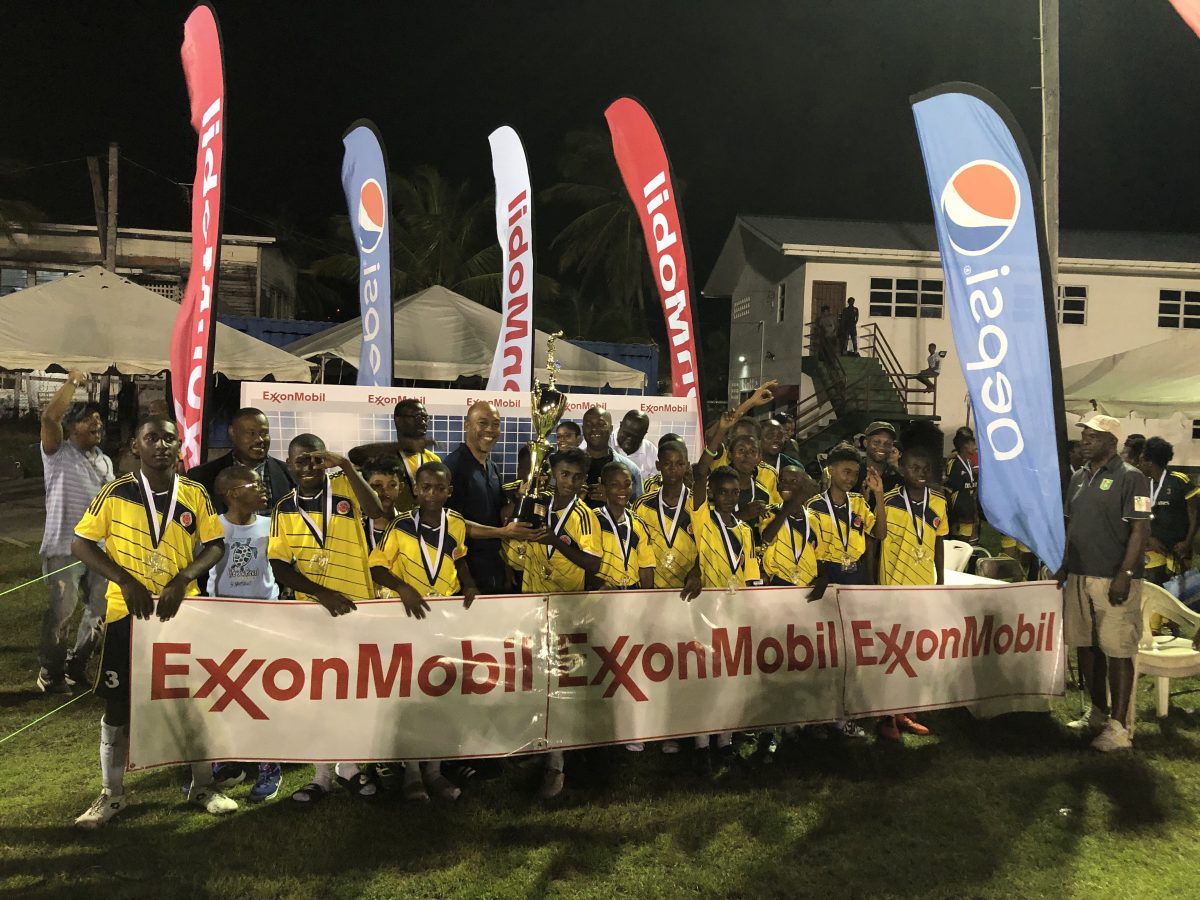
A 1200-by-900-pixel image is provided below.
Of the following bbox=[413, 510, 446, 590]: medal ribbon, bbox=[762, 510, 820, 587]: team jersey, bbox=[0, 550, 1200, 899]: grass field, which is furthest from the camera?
bbox=[762, 510, 820, 587]: team jersey

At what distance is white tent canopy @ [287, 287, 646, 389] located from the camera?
44.8 ft

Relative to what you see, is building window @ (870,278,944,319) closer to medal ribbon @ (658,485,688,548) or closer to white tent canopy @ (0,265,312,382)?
white tent canopy @ (0,265,312,382)

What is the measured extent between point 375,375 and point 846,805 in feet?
20.2

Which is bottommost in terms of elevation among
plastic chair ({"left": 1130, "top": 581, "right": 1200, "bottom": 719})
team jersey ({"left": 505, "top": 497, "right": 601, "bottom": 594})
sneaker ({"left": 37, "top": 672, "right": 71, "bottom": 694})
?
sneaker ({"left": 37, "top": 672, "right": 71, "bottom": 694})

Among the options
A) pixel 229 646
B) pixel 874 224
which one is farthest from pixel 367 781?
pixel 874 224

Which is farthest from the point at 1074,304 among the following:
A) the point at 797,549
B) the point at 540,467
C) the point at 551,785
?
the point at 551,785

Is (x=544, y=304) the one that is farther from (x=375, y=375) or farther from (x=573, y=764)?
(x=573, y=764)

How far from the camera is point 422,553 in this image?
408cm

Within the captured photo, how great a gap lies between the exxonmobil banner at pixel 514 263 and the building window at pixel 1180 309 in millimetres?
22098

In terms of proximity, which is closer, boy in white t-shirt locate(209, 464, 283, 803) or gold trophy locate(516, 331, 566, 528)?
boy in white t-shirt locate(209, 464, 283, 803)

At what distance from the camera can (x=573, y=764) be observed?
450 centimetres

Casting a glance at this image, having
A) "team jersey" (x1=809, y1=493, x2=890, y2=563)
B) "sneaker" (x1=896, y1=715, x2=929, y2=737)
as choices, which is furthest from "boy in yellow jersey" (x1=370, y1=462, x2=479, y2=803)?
"sneaker" (x1=896, y1=715, x2=929, y2=737)

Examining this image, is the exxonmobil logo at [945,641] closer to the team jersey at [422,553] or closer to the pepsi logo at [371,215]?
the team jersey at [422,553]

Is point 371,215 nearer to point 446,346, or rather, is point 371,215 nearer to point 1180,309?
point 446,346
